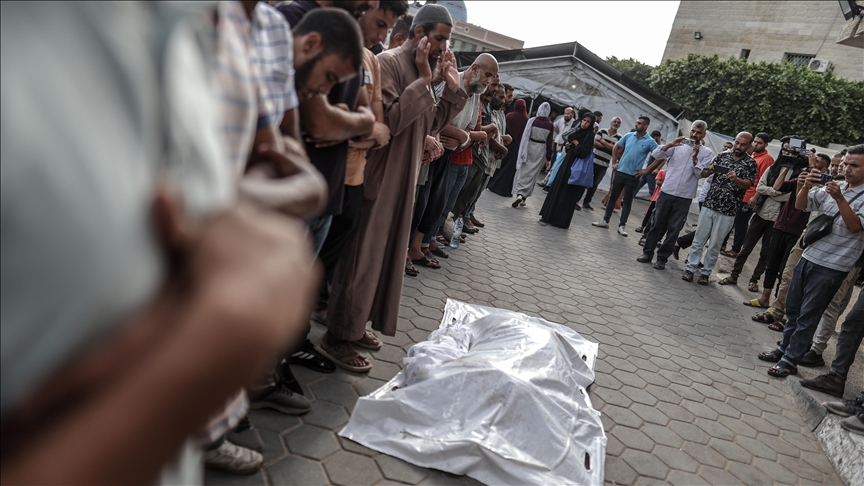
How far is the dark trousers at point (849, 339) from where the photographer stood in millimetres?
4488

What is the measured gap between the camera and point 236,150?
746 mm

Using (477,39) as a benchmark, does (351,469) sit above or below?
below

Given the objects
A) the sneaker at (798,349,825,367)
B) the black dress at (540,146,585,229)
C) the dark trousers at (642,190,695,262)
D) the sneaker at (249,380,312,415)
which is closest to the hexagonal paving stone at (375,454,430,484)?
the sneaker at (249,380,312,415)

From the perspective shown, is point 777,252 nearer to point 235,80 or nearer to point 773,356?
point 773,356

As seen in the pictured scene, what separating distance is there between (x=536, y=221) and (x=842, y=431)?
609 cm

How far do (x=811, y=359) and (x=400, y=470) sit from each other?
482 centimetres

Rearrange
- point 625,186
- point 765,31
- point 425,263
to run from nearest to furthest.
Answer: point 425,263 < point 625,186 < point 765,31

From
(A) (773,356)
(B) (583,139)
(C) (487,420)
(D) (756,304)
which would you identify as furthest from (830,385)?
(B) (583,139)

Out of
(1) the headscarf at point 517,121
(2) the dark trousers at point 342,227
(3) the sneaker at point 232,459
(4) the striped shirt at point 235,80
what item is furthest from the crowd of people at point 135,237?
(1) the headscarf at point 517,121

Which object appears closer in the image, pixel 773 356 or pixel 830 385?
pixel 830 385

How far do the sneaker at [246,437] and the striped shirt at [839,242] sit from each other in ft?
16.8

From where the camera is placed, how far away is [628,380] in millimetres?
4152

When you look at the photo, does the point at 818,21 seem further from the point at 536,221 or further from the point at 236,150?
the point at 236,150

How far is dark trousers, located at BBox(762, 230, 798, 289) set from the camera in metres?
7.06
